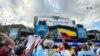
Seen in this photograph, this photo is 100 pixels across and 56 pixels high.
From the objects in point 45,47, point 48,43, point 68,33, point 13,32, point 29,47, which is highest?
point 29,47

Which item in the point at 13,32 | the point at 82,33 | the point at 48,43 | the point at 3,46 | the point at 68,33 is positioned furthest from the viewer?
the point at 68,33

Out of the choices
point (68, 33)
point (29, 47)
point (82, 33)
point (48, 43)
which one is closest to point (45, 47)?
point (48, 43)

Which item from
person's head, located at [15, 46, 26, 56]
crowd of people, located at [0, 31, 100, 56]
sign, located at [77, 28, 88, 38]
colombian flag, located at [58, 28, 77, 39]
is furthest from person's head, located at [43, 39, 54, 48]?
sign, located at [77, 28, 88, 38]

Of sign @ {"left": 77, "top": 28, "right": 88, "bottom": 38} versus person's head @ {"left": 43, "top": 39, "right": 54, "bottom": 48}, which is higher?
person's head @ {"left": 43, "top": 39, "right": 54, "bottom": 48}

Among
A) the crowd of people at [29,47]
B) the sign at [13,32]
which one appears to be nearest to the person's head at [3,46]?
the crowd of people at [29,47]

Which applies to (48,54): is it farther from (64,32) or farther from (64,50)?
(64,32)

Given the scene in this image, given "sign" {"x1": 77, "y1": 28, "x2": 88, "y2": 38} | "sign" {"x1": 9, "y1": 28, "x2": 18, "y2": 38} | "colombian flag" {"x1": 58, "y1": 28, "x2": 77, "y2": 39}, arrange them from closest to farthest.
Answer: "sign" {"x1": 9, "y1": 28, "x2": 18, "y2": 38} < "sign" {"x1": 77, "y1": 28, "x2": 88, "y2": 38} < "colombian flag" {"x1": 58, "y1": 28, "x2": 77, "y2": 39}

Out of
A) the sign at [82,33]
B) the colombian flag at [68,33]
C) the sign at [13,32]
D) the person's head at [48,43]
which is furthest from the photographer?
the colombian flag at [68,33]

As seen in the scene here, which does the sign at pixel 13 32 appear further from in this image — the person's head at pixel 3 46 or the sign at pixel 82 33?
the person's head at pixel 3 46

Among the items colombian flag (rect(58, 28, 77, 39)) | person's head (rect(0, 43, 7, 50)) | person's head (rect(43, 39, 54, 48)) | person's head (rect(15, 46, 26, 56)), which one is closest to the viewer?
person's head (rect(15, 46, 26, 56))

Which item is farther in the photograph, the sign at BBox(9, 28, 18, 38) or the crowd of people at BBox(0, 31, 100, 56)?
the sign at BBox(9, 28, 18, 38)

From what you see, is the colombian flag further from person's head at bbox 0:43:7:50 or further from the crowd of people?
person's head at bbox 0:43:7:50

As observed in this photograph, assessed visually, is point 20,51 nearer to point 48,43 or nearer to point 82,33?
point 48,43

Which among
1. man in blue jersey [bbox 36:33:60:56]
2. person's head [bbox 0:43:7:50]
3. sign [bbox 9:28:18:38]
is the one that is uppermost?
person's head [bbox 0:43:7:50]
